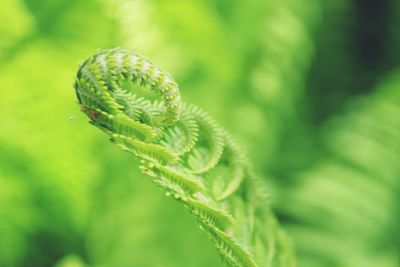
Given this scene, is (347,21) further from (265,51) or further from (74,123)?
(74,123)

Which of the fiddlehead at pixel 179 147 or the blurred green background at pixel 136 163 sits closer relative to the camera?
the fiddlehead at pixel 179 147

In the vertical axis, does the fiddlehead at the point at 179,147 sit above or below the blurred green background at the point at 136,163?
below

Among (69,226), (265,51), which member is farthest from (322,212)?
(69,226)

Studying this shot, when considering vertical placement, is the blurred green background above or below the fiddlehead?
above

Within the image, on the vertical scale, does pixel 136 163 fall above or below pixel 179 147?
above

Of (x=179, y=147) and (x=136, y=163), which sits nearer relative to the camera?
(x=179, y=147)
